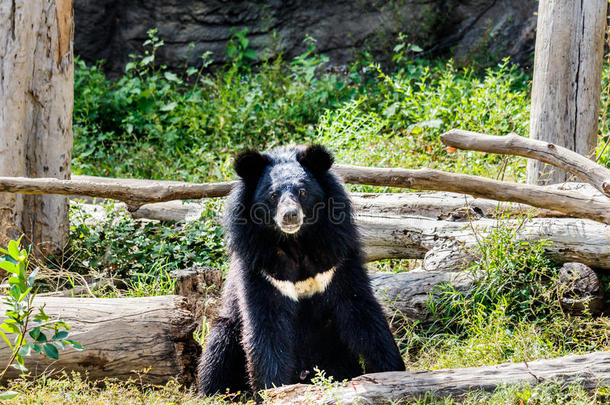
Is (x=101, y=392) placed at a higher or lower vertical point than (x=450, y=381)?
lower

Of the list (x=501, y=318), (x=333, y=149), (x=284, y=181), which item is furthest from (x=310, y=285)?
(x=333, y=149)

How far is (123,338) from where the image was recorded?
154 inches

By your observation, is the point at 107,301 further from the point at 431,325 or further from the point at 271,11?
the point at 271,11

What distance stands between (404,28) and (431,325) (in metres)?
5.45

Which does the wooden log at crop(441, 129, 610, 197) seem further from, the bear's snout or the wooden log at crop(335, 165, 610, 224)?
the bear's snout

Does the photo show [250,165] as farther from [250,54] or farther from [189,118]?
[250,54]

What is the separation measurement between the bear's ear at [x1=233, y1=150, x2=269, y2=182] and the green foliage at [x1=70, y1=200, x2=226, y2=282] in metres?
1.60

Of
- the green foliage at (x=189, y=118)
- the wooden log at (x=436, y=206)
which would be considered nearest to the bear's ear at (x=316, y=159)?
the wooden log at (x=436, y=206)

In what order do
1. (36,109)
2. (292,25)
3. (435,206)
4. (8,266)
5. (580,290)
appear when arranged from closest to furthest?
(8,266) < (580,290) < (435,206) < (36,109) < (292,25)

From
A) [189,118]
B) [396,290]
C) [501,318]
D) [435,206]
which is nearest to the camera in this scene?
[501,318]

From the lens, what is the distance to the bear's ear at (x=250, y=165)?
3900 millimetres

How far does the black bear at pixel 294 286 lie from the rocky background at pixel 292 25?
18.4 ft

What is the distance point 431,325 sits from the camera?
4613mm

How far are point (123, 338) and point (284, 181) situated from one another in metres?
1.21
